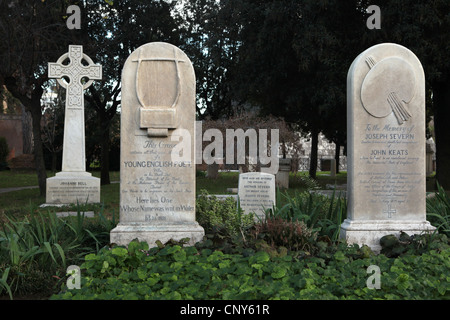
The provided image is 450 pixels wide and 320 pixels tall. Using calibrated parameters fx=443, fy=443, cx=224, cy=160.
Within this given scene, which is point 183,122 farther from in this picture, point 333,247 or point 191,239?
point 333,247

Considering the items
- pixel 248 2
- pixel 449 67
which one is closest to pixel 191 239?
pixel 449 67

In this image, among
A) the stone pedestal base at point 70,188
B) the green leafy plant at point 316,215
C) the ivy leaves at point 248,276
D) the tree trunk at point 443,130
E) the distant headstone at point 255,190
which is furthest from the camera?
the tree trunk at point 443,130

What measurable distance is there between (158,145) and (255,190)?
367cm

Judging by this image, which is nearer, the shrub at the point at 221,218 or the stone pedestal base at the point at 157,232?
the stone pedestal base at the point at 157,232

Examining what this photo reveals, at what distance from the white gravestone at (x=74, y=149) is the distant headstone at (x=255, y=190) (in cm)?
420

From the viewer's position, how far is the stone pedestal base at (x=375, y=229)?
5723 millimetres

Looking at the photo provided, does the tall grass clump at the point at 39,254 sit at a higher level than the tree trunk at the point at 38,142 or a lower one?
lower

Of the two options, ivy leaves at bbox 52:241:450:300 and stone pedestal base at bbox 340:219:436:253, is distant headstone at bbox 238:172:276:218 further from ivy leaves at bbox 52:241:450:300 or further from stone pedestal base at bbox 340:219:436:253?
ivy leaves at bbox 52:241:450:300

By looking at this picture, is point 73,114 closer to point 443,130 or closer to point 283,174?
point 283,174

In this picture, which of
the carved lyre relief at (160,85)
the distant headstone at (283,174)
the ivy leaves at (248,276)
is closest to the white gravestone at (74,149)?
the carved lyre relief at (160,85)

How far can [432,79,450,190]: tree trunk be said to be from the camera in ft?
47.7

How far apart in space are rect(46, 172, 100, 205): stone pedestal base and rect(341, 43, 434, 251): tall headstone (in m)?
7.15

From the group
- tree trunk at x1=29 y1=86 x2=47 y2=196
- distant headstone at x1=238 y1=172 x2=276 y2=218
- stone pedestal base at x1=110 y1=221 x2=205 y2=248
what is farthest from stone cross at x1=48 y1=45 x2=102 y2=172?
stone pedestal base at x1=110 y1=221 x2=205 y2=248

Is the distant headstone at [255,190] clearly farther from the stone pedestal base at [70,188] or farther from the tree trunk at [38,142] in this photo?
the tree trunk at [38,142]
